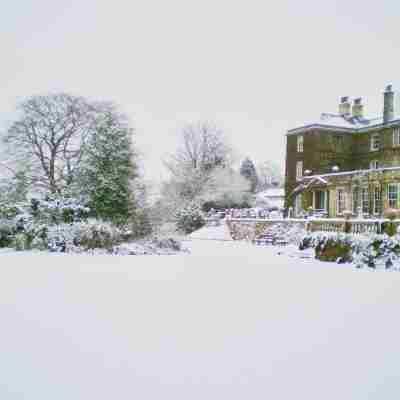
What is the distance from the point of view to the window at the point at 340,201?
29.8m

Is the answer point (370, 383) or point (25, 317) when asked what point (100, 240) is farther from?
point (370, 383)

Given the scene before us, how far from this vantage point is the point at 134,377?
3895 mm

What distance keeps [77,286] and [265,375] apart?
559cm

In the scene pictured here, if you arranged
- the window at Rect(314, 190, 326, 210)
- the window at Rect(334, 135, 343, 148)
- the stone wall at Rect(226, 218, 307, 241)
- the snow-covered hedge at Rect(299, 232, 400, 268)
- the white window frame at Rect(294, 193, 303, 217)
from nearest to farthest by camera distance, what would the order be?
the snow-covered hedge at Rect(299, 232, 400, 268), the stone wall at Rect(226, 218, 307, 241), the window at Rect(314, 190, 326, 210), the white window frame at Rect(294, 193, 303, 217), the window at Rect(334, 135, 343, 148)

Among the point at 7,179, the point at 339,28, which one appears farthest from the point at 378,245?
the point at 7,179

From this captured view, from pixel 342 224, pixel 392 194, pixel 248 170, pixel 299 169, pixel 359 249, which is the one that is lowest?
pixel 359 249

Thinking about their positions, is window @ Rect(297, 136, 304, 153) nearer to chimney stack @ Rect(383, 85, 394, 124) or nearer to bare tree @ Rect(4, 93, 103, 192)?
chimney stack @ Rect(383, 85, 394, 124)

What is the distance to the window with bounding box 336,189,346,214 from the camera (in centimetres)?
2978

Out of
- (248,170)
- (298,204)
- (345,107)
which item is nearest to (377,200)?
(298,204)

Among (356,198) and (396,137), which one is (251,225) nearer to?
(356,198)

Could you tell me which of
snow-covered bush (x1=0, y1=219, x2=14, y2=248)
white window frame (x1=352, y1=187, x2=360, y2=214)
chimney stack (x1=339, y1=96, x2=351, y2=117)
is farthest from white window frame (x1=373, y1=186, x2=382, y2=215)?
snow-covered bush (x1=0, y1=219, x2=14, y2=248)

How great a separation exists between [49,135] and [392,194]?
20190 millimetres

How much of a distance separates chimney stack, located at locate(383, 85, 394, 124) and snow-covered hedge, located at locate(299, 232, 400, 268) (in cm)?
2192

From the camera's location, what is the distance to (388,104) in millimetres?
34125
